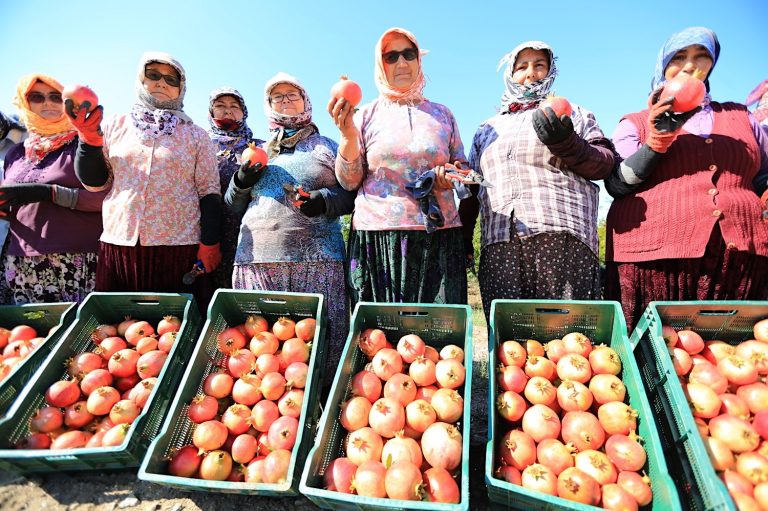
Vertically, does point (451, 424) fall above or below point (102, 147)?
below

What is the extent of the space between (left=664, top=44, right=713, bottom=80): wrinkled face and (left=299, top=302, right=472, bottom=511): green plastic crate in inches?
70.3

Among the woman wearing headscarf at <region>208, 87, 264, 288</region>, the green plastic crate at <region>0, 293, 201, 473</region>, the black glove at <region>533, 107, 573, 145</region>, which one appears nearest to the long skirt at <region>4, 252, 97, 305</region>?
the green plastic crate at <region>0, 293, 201, 473</region>

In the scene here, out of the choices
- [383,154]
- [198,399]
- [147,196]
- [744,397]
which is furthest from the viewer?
[147,196]

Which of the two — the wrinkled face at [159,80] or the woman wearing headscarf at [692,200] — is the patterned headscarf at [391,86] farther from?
the wrinkled face at [159,80]

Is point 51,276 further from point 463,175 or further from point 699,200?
point 699,200

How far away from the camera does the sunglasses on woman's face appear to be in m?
2.65

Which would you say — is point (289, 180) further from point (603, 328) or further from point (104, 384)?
point (603, 328)

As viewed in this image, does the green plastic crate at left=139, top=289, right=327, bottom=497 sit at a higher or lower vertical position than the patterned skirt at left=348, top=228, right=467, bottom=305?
lower

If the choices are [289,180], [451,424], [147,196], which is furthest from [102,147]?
[451,424]

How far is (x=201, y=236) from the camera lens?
2.49m

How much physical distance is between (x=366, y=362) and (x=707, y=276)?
1.85m

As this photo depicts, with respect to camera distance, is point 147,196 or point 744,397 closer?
point 744,397

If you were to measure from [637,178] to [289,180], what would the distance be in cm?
199

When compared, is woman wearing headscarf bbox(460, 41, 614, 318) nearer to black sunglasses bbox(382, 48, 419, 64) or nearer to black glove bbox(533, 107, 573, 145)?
black glove bbox(533, 107, 573, 145)
